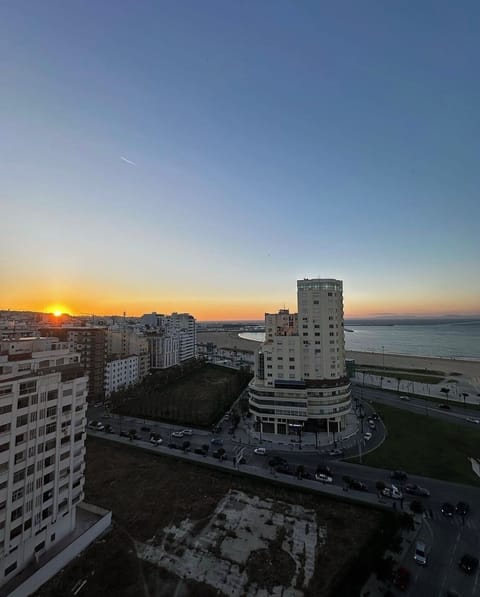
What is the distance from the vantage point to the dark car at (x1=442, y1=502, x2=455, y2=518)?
28.5m

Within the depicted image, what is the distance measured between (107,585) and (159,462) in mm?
17781

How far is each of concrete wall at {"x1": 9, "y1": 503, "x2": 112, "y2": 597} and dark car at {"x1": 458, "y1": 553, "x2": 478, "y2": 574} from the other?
2818 cm

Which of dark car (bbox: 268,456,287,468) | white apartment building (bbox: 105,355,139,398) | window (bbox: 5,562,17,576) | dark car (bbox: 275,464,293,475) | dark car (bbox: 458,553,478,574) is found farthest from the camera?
white apartment building (bbox: 105,355,139,398)

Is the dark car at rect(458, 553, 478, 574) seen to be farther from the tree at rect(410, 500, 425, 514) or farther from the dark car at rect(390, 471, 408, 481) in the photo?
the dark car at rect(390, 471, 408, 481)

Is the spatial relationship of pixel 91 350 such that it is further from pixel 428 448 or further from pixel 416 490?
pixel 428 448

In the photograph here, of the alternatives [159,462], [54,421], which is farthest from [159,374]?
[54,421]

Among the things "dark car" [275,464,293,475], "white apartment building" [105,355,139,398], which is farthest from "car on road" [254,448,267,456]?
"white apartment building" [105,355,139,398]

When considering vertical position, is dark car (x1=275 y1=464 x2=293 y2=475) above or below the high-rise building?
below

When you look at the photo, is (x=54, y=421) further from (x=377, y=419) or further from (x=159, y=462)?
(x=377, y=419)

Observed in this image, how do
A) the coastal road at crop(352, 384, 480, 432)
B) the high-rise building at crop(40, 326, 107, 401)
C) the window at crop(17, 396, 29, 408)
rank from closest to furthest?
the window at crop(17, 396, 29, 408) < the coastal road at crop(352, 384, 480, 432) < the high-rise building at crop(40, 326, 107, 401)

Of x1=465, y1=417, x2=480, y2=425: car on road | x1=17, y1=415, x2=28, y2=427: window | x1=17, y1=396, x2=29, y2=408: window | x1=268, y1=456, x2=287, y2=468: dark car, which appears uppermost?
x1=17, y1=396, x2=29, y2=408: window

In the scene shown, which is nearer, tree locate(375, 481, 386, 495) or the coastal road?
tree locate(375, 481, 386, 495)

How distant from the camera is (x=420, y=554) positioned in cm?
2336

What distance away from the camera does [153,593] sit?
67.5 ft
